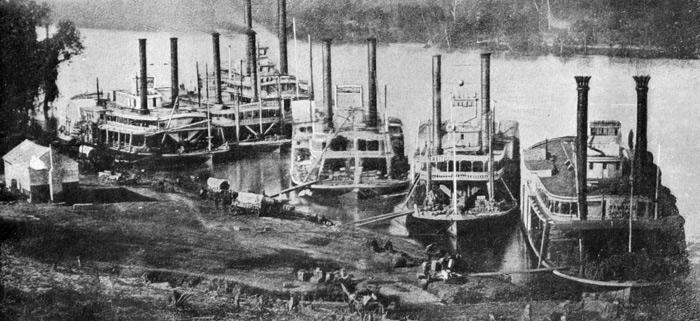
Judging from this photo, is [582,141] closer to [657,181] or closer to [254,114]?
[657,181]

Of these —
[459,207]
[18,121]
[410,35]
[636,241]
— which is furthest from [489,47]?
[18,121]

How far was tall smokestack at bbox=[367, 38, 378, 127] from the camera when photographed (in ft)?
19.9

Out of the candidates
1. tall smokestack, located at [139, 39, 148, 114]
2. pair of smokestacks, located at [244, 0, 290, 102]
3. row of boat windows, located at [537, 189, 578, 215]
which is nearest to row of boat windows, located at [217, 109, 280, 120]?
pair of smokestacks, located at [244, 0, 290, 102]

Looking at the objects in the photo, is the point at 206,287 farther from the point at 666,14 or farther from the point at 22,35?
the point at 666,14

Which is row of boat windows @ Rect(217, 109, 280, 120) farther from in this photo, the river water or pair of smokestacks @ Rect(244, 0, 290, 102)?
the river water

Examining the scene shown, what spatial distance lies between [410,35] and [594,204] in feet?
5.90

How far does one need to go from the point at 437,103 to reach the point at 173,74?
6.51ft

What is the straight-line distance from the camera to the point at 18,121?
6.21 metres

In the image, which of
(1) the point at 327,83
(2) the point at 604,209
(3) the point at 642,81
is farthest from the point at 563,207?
(1) the point at 327,83

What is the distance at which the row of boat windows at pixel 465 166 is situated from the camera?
6.09 metres

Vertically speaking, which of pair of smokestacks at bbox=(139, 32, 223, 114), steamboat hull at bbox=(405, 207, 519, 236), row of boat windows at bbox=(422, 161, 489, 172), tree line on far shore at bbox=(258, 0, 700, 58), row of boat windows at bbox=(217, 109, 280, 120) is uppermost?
tree line on far shore at bbox=(258, 0, 700, 58)

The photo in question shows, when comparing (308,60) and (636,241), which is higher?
(308,60)

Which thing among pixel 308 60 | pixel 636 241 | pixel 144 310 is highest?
pixel 308 60

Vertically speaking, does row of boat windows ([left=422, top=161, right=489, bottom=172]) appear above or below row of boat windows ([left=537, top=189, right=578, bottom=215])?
above
